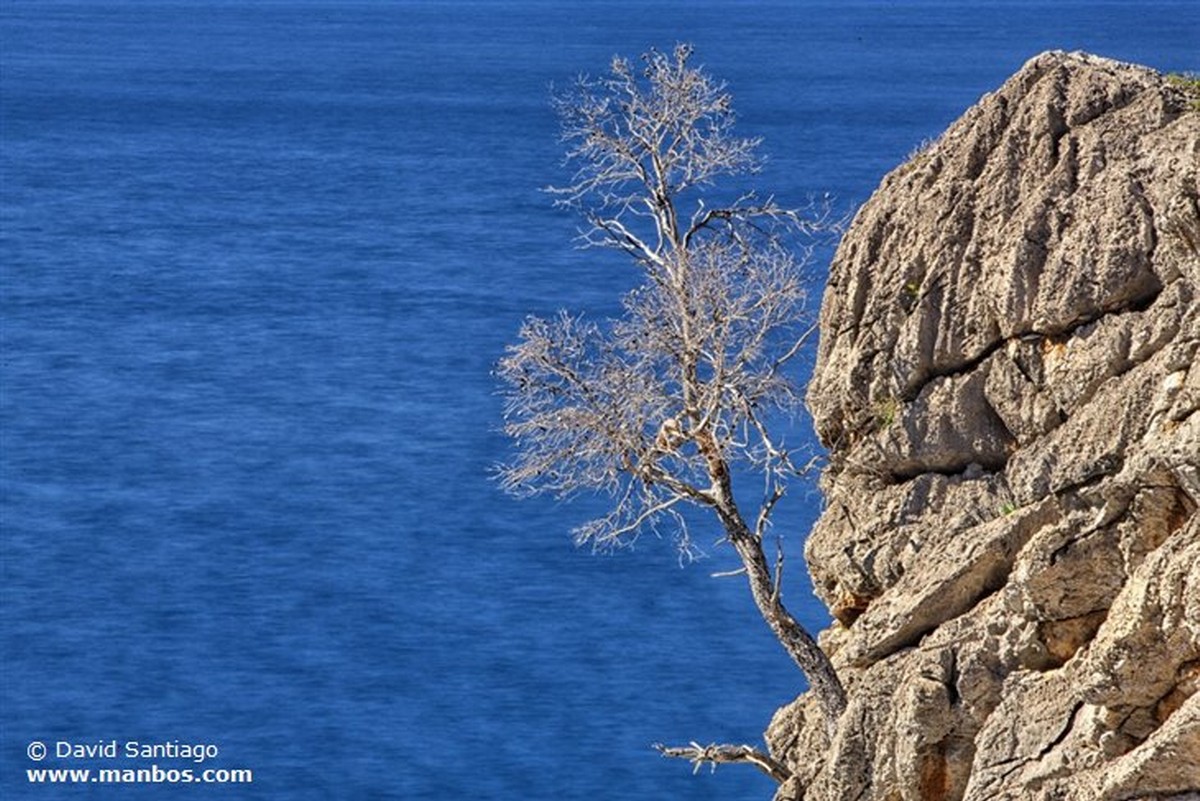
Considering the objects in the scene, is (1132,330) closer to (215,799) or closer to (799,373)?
(215,799)

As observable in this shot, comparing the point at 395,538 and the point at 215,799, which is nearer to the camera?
the point at 215,799

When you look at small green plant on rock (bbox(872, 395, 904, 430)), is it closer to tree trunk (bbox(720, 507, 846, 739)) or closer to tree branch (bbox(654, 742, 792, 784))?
tree trunk (bbox(720, 507, 846, 739))

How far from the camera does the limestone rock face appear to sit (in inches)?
778

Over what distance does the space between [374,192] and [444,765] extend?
82.3 m

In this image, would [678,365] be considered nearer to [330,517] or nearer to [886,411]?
[886,411]

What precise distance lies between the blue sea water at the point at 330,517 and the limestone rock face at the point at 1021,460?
3308mm

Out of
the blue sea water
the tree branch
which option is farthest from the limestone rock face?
the blue sea water

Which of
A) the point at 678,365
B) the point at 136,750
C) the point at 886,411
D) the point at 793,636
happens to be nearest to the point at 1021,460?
the point at 886,411

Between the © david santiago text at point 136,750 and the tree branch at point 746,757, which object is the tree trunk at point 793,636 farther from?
the © david santiago text at point 136,750

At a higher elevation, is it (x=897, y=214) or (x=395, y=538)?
(x=395, y=538)

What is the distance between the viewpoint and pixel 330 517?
8144cm

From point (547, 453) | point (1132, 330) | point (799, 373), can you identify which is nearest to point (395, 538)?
point (799, 373)

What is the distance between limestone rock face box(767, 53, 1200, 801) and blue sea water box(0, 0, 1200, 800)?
10.9ft

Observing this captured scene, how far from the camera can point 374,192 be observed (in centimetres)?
14000
